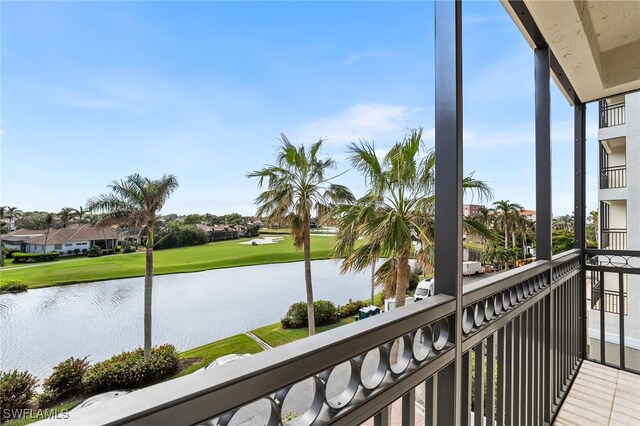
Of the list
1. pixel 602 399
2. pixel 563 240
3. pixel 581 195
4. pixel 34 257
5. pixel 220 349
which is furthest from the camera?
pixel 563 240

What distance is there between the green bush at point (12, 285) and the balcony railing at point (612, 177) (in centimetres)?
898

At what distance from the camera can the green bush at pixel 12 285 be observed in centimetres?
69

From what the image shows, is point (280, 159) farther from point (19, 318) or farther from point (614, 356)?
point (614, 356)

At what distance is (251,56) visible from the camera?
155 cm

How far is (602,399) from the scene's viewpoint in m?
2.01

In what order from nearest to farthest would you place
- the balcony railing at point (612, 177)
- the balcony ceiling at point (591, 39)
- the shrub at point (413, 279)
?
the balcony ceiling at point (591, 39) → the shrub at point (413, 279) → the balcony railing at point (612, 177)

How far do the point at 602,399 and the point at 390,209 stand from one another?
78.8 inches

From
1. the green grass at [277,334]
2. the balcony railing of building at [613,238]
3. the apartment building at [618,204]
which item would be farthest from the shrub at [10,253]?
the balcony railing of building at [613,238]

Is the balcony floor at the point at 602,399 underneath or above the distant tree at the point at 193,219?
underneath

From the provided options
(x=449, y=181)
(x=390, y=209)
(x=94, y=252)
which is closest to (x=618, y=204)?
(x=390, y=209)

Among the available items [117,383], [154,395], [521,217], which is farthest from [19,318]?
[521,217]

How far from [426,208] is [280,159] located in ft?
5.05

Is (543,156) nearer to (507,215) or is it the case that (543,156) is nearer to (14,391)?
(507,215)

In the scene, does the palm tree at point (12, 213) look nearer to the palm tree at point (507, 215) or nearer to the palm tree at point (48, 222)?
the palm tree at point (48, 222)
